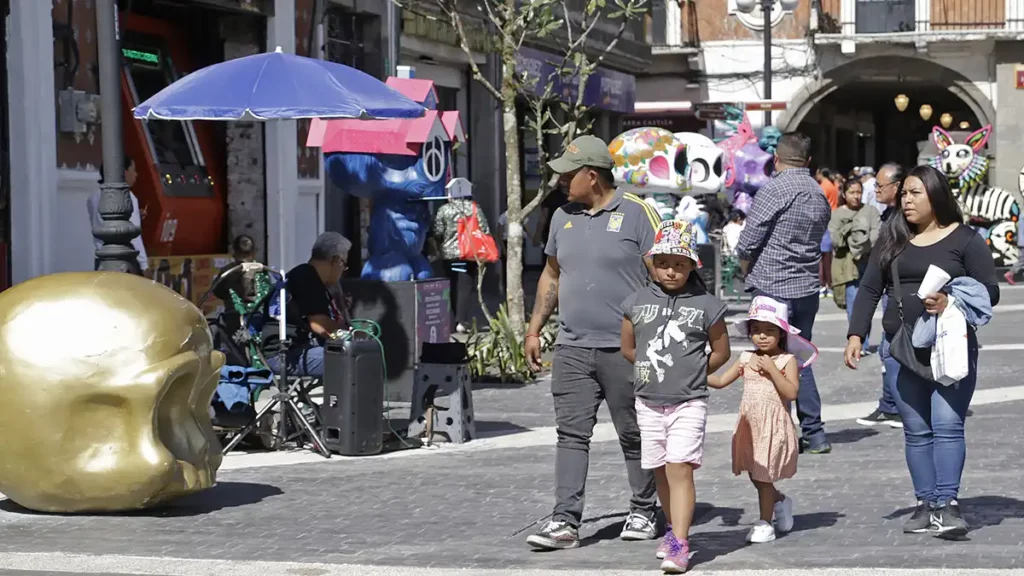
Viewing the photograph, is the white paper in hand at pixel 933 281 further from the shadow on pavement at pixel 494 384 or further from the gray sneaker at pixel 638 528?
the shadow on pavement at pixel 494 384

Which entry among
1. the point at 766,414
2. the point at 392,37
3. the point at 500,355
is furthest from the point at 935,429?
the point at 392,37

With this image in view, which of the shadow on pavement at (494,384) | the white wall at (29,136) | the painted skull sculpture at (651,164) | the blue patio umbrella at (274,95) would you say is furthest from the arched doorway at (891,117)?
the blue patio umbrella at (274,95)

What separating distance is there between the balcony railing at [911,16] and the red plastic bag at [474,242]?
25779 millimetres

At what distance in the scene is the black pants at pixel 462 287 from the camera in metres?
17.8

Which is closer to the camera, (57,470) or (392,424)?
(57,470)

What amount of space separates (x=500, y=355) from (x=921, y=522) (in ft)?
23.5

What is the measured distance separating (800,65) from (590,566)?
1401 inches

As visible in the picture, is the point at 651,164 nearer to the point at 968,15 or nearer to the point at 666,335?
the point at 666,335

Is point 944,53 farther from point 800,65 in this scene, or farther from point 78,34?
point 78,34

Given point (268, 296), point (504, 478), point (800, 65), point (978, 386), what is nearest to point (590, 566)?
point (504, 478)

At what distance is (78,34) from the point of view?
13.4m

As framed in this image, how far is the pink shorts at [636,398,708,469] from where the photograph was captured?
699 centimetres

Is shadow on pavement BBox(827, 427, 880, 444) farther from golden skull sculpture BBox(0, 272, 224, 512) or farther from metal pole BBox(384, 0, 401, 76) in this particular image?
metal pole BBox(384, 0, 401, 76)

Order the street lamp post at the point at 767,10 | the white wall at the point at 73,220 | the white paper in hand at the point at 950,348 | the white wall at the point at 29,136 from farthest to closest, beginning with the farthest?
the street lamp post at the point at 767,10 → the white wall at the point at 73,220 → the white wall at the point at 29,136 → the white paper in hand at the point at 950,348
